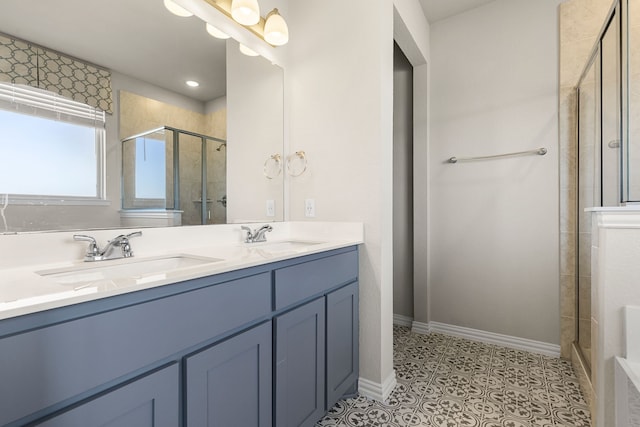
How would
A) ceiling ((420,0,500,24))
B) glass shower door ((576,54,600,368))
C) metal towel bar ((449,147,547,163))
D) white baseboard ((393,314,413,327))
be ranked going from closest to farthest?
glass shower door ((576,54,600,368)) → metal towel bar ((449,147,547,163)) → ceiling ((420,0,500,24)) → white baseboard ((393,314,413,327))

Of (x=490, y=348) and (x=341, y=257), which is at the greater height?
(x=341, y=257)

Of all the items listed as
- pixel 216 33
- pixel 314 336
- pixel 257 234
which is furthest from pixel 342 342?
pixel 216 33

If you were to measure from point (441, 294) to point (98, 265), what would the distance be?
7.81 feet

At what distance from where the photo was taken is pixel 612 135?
5.11 feet

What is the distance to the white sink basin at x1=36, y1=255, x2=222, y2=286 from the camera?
3.06 ft

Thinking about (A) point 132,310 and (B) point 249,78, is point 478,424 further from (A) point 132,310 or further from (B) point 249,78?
(B) point 249,78

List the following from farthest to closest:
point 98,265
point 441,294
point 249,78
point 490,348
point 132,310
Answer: point 441,294 < point 490,348 < point 249,78 < point 98,265 < point 132,310

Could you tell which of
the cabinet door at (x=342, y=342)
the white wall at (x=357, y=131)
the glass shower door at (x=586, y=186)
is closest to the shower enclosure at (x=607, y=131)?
the glass shower door at (x=586, y=186)

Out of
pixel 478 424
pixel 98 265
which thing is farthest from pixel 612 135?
pixel 98 265

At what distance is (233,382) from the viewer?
37.4 inches

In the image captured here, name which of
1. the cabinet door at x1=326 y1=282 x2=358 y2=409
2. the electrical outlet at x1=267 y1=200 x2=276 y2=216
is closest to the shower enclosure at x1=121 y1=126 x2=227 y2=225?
the electrical outlet at x1=267 y1=200 x2=276 y2=216

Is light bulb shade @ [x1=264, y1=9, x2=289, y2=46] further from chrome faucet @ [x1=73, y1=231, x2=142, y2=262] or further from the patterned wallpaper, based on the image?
chrome faucet @ [x1=73, y1=231, x2=142, y2=262]

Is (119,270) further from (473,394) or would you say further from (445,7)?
(445,7)

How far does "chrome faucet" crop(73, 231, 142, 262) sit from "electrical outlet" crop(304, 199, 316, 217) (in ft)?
3.22
